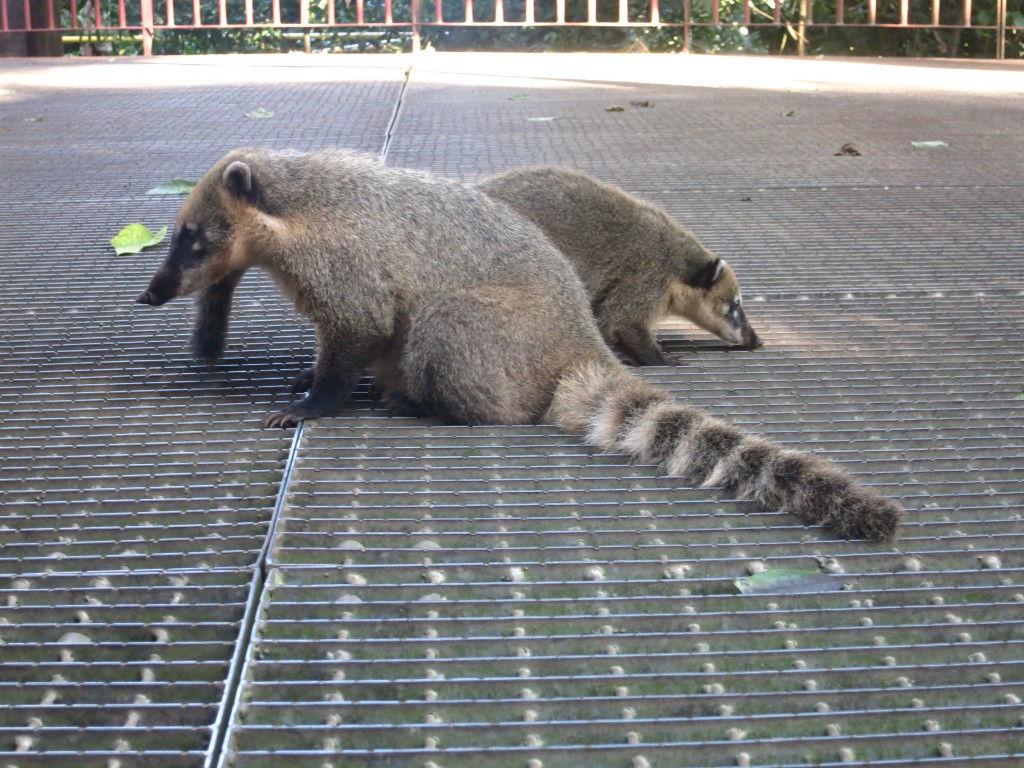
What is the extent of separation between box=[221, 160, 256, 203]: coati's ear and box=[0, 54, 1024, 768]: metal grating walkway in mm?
519

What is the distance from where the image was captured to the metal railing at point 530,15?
1225cm

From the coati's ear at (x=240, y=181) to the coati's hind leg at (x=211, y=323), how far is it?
26 centimetres

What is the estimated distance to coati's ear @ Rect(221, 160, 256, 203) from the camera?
3.37 m

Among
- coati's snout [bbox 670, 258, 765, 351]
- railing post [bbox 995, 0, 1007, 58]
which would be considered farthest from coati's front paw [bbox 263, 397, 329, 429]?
railing post [bbox 995, 0, 1007, 58]

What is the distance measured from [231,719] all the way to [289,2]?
611 inches

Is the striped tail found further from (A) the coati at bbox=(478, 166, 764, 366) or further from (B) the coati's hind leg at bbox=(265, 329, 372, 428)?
(A) the coati at bbox=(478, 166, 764, 366)

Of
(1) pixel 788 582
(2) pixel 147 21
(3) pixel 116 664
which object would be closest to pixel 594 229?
(1) pixel 788 582

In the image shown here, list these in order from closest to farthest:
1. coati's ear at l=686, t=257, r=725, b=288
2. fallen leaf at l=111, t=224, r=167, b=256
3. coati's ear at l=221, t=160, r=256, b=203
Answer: coati's ear at l=221, t=160, r=256, b=203, coati's ear at l=686, t=257, r=725, b=288, fallen leaf at l=111, t=224, r=167, b=256

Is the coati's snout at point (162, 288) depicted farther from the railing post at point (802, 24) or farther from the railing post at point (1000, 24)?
the railing post at point (1000, 24)

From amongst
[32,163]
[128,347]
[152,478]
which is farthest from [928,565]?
[32,163]

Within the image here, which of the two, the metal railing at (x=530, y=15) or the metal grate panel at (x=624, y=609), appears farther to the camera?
the metal railing at (x=530, y=15)

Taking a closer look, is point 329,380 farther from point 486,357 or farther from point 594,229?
point 594,229

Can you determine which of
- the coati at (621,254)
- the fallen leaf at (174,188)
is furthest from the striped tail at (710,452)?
the fallen leaf at (174,188)

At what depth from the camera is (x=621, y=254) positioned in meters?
4.36
